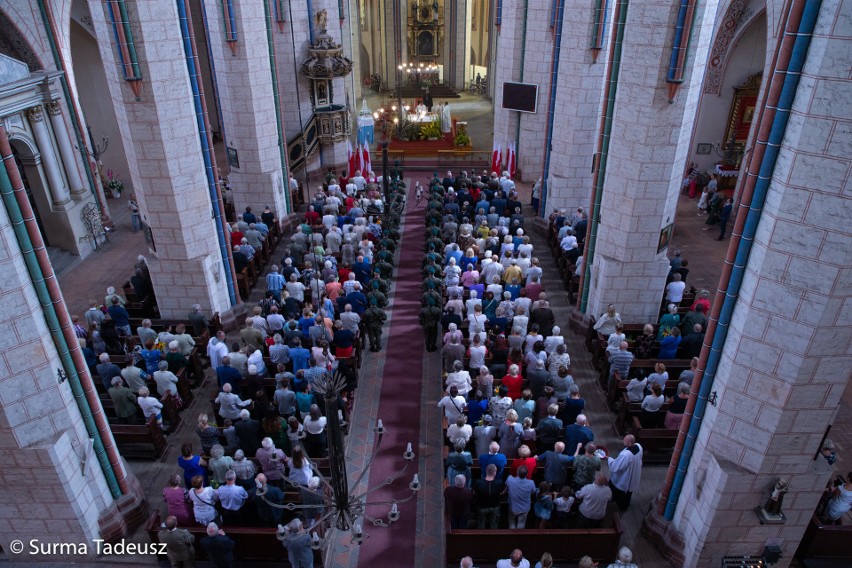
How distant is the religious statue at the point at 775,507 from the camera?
6.85 metres

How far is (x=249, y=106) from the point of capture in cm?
1644

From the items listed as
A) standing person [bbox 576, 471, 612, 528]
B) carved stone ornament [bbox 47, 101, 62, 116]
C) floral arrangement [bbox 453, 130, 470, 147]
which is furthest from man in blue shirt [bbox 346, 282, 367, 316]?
floral arrangement [bbox 453, 130, 470, 147]

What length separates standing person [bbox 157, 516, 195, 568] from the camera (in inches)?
285

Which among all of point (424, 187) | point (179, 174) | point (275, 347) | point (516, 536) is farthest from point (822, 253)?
point (424, 187)

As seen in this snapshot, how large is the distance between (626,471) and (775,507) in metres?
1.86

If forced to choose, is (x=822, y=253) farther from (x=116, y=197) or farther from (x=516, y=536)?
(x=116, y=197)

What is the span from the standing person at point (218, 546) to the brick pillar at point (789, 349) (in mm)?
5766

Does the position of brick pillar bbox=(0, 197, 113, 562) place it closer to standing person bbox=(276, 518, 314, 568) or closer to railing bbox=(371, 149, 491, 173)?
standing person bbox=(276, 518, 314, 568)

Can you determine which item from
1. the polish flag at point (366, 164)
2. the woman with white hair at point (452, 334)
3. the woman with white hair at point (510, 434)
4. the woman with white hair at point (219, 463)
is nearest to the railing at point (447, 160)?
the polish flag at point (366, 164)

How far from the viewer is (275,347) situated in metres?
10.4

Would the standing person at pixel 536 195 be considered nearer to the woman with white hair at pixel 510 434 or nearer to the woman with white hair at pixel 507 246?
the woman with white hair at pixel 507 246

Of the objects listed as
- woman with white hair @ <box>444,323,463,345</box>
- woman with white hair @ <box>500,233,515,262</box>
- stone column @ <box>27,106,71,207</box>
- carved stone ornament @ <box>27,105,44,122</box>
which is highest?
carved stone ornament @ <box>27,105,44,122</box>

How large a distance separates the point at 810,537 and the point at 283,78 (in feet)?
65.4

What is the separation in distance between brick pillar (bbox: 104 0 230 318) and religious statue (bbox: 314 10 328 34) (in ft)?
36.6
